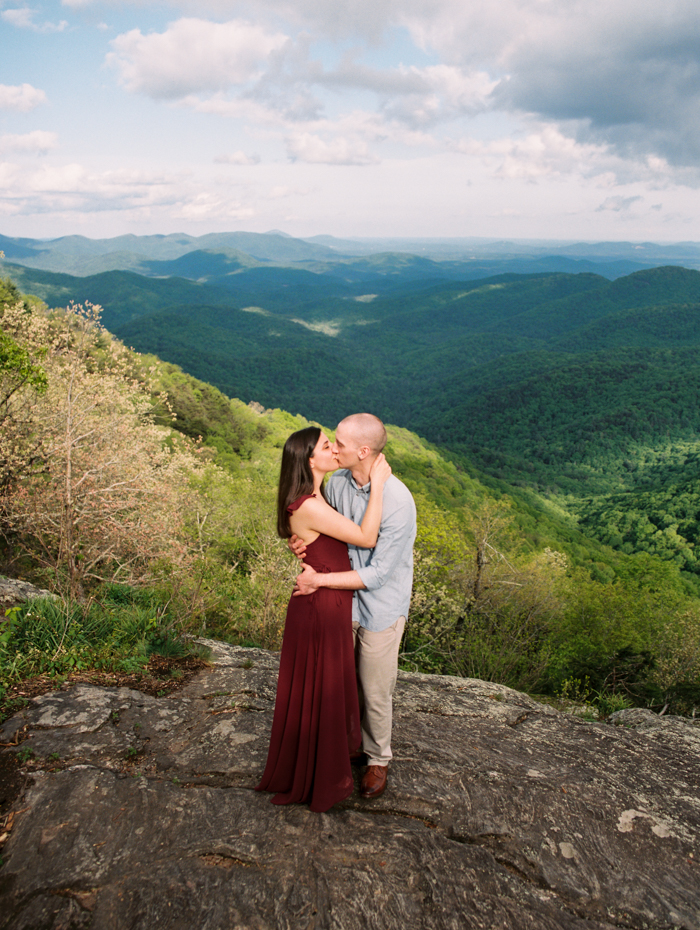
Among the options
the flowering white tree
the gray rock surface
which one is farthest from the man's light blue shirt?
the flowering white tree

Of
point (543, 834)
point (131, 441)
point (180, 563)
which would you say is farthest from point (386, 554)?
point (131, 441)

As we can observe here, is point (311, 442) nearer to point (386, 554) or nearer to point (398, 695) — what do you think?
point (386, 554)

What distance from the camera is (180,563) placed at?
10953 millimetres

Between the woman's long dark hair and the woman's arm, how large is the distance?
4.3 inches

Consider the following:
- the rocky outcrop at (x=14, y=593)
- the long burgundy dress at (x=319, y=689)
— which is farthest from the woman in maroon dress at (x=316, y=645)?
the rocky outcrop at (x=14, y=593)

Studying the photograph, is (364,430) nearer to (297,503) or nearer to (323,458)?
(323,458)

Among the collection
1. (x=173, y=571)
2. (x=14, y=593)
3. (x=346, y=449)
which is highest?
(x=346, y=449)

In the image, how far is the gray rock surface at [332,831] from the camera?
2938 mm

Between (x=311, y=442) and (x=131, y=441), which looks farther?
(x=131, y=441)

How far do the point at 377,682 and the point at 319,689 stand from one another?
0.54 meters

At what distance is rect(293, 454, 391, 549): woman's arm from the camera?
3.52 meters

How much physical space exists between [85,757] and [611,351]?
197972 mm

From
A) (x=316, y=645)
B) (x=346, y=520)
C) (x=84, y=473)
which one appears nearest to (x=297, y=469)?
(x=346, y=520)

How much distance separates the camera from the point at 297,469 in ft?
11.6
